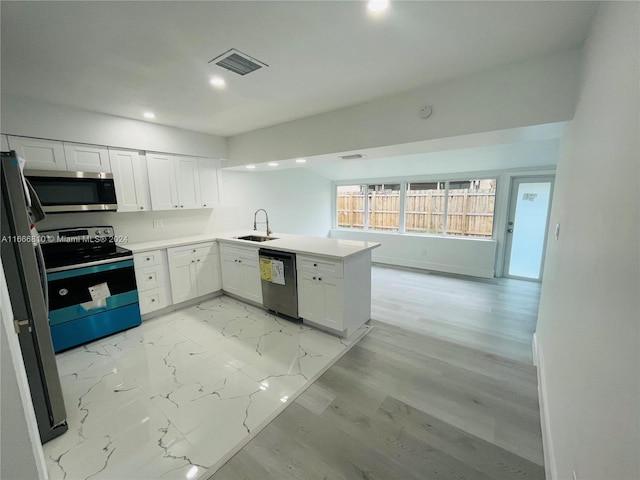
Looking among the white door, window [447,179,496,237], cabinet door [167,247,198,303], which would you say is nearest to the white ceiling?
cabinet door [167,247,198,303]

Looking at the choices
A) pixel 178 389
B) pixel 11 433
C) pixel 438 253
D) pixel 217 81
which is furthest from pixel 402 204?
pixel 11 433

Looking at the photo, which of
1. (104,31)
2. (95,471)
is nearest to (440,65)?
(104,31)

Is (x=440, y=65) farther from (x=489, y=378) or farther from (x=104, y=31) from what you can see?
(x=489, y=378)

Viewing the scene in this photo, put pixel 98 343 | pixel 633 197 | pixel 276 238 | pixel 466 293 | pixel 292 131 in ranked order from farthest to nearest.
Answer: pixel 466 293 → pixel 276 238 → pixel 292 131 → pixel 98 343 → pixel 633 197

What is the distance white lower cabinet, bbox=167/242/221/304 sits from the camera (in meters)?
3.51

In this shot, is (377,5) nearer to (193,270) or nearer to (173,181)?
(173,181)

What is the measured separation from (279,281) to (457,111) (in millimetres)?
2563

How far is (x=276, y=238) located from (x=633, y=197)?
3481 mm

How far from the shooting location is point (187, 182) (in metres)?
3.92

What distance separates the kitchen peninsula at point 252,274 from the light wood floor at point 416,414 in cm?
47

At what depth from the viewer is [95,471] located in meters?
1.50

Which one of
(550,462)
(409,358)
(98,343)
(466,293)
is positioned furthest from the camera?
(466,293)

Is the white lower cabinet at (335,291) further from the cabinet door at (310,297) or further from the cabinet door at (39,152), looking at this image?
the cabinet door at (39,152)

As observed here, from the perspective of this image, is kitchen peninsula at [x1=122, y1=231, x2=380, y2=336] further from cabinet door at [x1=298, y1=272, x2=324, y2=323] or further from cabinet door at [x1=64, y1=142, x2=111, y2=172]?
cabinet door at [x1=64, y1=142, x2=111, y2=172]
